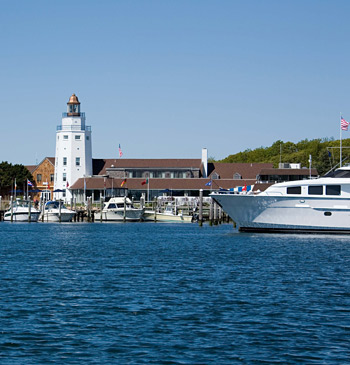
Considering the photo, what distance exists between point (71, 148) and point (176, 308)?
93.1 metres

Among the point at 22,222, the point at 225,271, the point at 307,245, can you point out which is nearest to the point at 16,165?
the point at 22,222

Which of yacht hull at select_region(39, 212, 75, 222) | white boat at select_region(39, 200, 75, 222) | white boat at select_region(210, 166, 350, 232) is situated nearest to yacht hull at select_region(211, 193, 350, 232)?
white boat at select_region(210, 166, 350, 232)

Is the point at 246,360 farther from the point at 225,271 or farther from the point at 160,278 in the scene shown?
the point at 225,271

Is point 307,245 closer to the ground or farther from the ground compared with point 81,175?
closer to the ground

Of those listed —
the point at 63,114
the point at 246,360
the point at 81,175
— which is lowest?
the point at 246,360

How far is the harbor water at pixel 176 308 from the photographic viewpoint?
54.5 feet

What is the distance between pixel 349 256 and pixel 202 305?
1735 cm

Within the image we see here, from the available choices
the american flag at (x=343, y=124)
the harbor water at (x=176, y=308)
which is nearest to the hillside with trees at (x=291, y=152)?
the american flag at (x=343, y=124)

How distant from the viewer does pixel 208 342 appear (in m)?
17.5

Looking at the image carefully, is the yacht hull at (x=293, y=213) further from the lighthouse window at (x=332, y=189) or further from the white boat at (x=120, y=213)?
the white boat at (x=120, y=213)

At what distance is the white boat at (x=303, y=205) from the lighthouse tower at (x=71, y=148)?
2483 inches

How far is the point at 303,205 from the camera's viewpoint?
51.3 meters

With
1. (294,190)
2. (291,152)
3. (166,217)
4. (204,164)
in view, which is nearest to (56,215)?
(166,217)

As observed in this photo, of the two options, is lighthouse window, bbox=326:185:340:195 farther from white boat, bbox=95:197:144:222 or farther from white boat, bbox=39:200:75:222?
white boat, bbox=39:200:75:222
